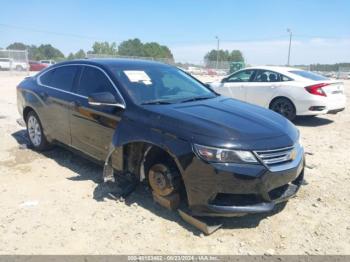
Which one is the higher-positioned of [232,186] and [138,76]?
[138,76]

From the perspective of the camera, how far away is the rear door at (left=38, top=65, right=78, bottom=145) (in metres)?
5.27

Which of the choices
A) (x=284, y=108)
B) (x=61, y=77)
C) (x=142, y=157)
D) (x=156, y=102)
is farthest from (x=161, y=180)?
(x=284, y=108)

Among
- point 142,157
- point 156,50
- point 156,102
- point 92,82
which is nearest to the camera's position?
point 142,157

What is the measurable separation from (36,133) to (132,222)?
123 inches

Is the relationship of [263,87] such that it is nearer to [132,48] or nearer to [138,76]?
[138,76]

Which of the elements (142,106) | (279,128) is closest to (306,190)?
(279,128)

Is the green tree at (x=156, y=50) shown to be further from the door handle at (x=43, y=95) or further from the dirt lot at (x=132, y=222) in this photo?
the dirt lot at (x=132, y=222)

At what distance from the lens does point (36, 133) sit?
621cm

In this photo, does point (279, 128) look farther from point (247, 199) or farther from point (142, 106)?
point (142, 106)

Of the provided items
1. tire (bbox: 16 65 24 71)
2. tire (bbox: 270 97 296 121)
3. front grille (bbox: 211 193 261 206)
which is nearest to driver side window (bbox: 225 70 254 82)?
tire (bbox: 270 97 296 121)

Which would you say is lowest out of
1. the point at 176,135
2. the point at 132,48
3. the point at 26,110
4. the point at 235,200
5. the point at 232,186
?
the point at 235,200

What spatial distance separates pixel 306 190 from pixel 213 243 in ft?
6.09

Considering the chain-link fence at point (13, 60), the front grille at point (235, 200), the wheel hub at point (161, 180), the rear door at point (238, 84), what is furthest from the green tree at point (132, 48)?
the front grille at point (235, 200)

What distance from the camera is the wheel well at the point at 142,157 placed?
4.00m
